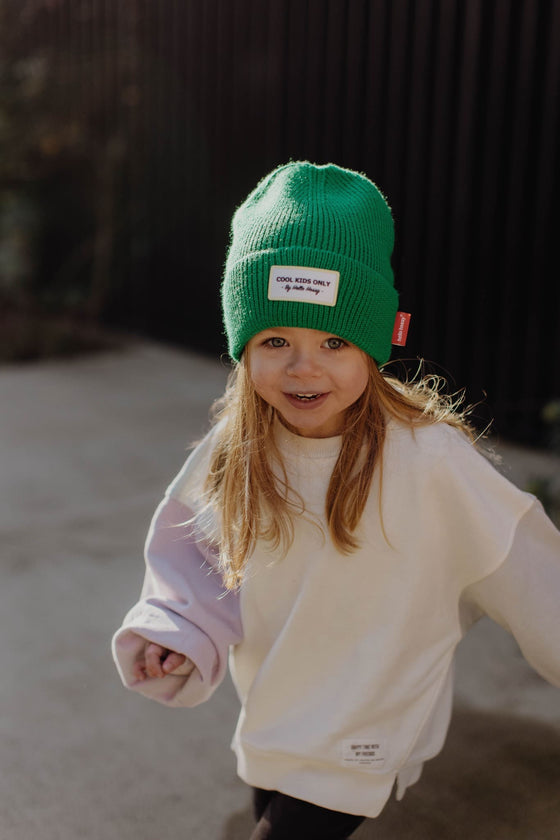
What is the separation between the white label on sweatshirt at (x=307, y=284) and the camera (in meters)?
1.57

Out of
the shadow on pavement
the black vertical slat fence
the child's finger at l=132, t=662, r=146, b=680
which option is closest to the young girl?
the child's finger at l=132, t=662, r=146, b=680

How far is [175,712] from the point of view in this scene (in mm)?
2357

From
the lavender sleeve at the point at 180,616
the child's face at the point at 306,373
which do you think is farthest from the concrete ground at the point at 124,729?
the child's face at the point at 306,373

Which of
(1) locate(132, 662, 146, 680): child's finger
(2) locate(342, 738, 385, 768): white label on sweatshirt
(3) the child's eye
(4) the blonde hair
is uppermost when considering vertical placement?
(3) the child's eye

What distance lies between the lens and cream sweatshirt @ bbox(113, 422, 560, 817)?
5.54 ft

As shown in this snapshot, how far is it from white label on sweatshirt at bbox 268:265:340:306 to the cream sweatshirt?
0.30 m

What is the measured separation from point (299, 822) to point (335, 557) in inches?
19.8

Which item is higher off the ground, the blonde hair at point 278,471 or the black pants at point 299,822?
the blonde hair at point 278,471

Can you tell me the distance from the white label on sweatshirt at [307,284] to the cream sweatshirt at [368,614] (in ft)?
0.97

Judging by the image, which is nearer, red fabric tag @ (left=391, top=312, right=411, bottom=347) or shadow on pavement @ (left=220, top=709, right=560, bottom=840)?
red fabric tag @ (left=391, top=312, right=411, bottom=347)

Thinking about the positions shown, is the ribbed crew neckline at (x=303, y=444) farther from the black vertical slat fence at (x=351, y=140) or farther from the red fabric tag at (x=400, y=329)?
the black vertical slat fence at (x=351, y=140)

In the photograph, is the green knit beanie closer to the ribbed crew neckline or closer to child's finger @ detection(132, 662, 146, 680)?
the ribbed crew neckline

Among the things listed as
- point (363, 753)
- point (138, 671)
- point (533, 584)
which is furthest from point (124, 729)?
point (533, 584)

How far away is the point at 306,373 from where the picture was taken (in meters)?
1.59
